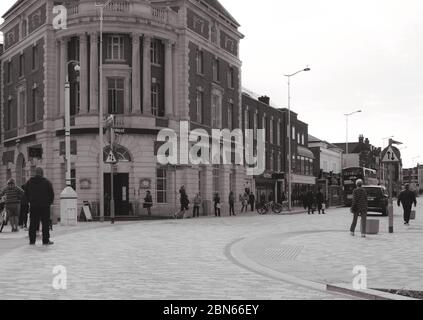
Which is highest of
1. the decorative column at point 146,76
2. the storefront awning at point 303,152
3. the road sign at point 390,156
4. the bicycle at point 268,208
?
the decorative column at point 146,76

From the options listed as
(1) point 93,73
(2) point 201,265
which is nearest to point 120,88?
(1) point 93,73

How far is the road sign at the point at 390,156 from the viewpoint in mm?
19820

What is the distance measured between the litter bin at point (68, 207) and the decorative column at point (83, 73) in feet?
38.2

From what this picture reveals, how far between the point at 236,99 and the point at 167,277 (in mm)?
39951

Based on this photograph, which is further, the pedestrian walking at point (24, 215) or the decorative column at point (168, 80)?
the decorative column at point (168, 80)

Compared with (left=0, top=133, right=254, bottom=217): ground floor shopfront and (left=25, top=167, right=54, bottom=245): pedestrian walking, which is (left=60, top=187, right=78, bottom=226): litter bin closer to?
A: (left=0, top=133, right=254, bottom=217): ground floor shopfront

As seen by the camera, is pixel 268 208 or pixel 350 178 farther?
pixel 350 178

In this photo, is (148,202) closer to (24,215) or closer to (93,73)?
(93,73)

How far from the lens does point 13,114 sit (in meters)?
44.5

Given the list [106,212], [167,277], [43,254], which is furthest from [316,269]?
[106,212]

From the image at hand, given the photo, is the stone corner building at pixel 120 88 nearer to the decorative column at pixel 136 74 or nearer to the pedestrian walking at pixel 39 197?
the decorative column at pixel 136 74

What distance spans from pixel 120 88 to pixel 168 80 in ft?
11.3

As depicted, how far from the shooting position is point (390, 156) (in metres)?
20.0

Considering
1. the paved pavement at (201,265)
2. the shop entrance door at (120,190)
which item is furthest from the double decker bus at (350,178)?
the paved pavement at (201,265)
